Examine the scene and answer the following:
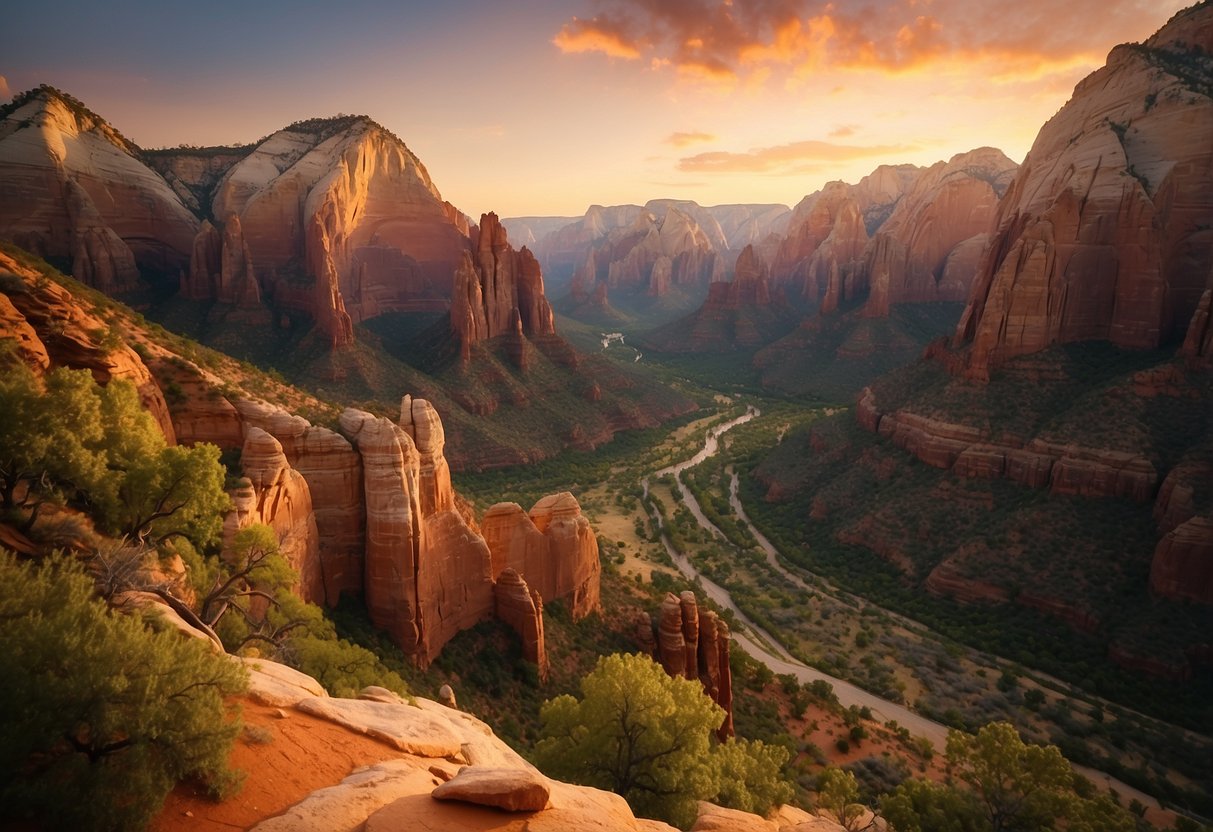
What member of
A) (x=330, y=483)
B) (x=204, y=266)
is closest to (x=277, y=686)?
(x=330, y=483)

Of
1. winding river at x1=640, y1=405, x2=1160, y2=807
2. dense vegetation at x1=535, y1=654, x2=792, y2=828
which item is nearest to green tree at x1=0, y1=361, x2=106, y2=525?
dense vegetation at x1=535, y1=654, x2=792, y2=828

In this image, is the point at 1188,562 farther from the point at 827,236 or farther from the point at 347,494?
the point at 827,236

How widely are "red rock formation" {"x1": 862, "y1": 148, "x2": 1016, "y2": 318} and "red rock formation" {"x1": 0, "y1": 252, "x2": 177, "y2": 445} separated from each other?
12371 cm

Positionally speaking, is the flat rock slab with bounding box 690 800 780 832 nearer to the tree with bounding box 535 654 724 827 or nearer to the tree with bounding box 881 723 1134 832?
the tree with bounding box 535 654 724 827

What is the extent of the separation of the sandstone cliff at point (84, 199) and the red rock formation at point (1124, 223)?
334 ft

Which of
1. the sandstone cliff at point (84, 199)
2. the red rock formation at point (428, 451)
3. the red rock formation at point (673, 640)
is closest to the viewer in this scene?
the red rock formation at point (428, 451)

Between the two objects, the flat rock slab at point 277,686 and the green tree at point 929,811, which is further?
the green tree at point 929,811

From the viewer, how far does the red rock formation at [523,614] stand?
28.0 metres

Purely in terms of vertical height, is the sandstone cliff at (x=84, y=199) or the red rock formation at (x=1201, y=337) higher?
the sandstone cliff at (x=84, y=199)

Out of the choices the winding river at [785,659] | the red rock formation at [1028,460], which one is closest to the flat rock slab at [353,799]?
the winding river at [785,659]

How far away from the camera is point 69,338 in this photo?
18.3 meters

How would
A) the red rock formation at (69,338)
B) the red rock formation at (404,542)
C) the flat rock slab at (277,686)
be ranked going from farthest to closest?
1. the red rock formation at (404,542)
2. the red rock formation at (69,338)
3. the flat rock slab at (277,686)

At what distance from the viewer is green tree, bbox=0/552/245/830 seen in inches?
288

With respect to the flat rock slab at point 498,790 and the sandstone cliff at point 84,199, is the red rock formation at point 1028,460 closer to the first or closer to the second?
the flat rock slab at point 498,790
